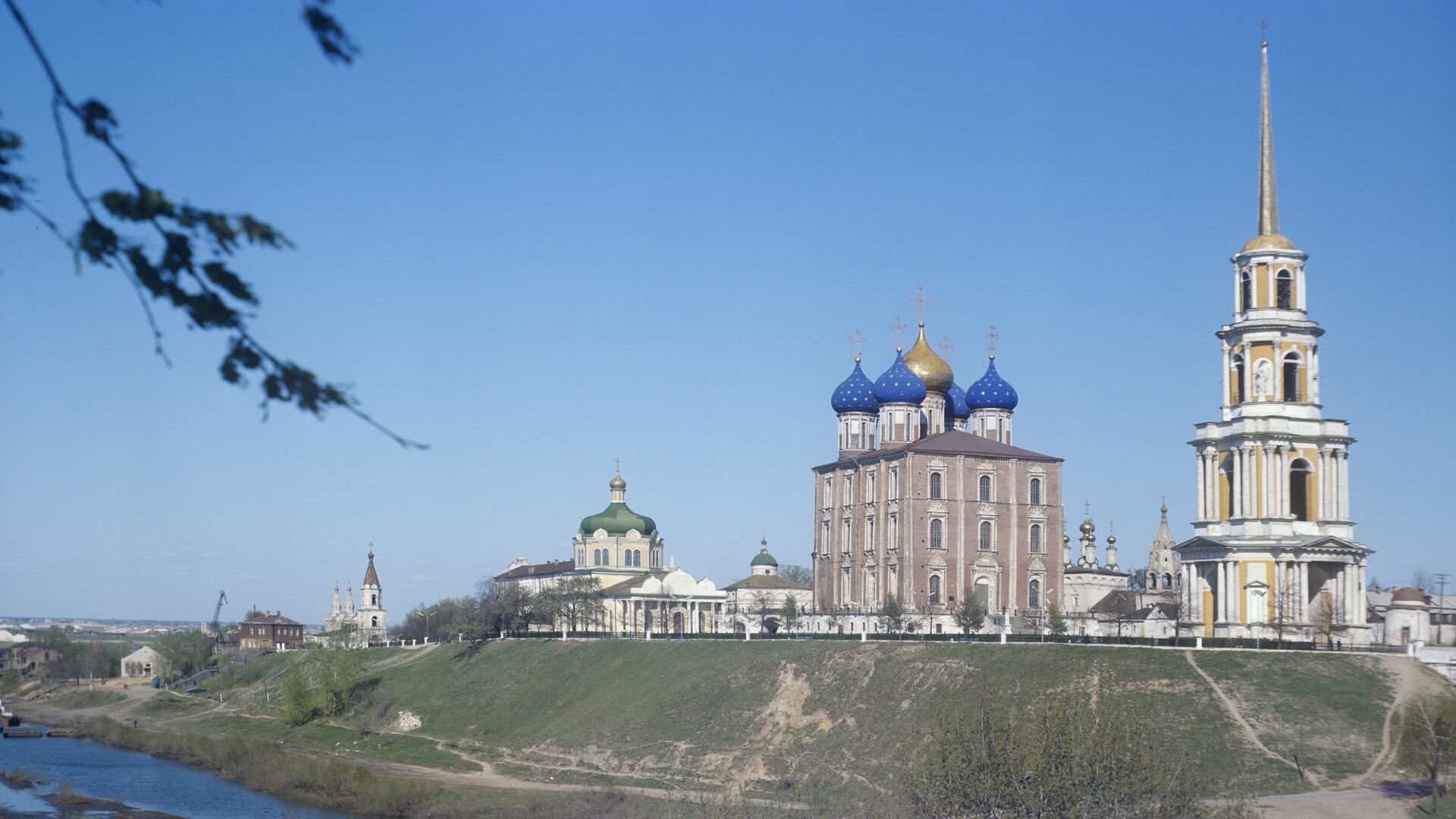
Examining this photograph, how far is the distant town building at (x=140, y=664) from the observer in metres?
148

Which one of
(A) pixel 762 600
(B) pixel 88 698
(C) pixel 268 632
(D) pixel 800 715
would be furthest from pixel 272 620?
(D) pixel 800 715

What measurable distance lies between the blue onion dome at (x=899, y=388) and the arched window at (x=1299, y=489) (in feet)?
119


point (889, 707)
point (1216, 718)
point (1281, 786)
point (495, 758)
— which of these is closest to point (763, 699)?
point (889, 707)

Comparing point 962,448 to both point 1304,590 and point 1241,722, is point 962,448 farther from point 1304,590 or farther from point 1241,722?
point 1241,722

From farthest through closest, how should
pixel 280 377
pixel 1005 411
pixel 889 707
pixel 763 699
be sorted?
pixel 1005 411 < pixel 763 699 < pixel 889 707 < pixel 280 377

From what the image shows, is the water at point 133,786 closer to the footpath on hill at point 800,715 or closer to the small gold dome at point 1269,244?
the footpath on hill at point 800,715

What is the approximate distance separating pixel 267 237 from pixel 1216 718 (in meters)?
49.8

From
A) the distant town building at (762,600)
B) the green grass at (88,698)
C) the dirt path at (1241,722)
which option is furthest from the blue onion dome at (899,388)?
the green grass at (88,698)

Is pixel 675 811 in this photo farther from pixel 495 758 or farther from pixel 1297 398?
pixel 1297 398

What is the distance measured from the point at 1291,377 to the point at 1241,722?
17.4 m

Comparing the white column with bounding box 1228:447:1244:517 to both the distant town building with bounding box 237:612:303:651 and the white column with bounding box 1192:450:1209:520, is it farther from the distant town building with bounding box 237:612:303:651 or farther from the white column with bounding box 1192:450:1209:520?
the distant town building with bounding box 237:612:303:651

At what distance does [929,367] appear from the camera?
101 m

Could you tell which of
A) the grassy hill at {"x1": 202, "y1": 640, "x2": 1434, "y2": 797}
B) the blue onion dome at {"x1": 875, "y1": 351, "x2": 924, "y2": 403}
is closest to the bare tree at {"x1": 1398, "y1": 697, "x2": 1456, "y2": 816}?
the grassy hill at {"x1": 202, "y1": 640, "x2": 1434, "y2": 797}

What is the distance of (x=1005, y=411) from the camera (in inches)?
3999
